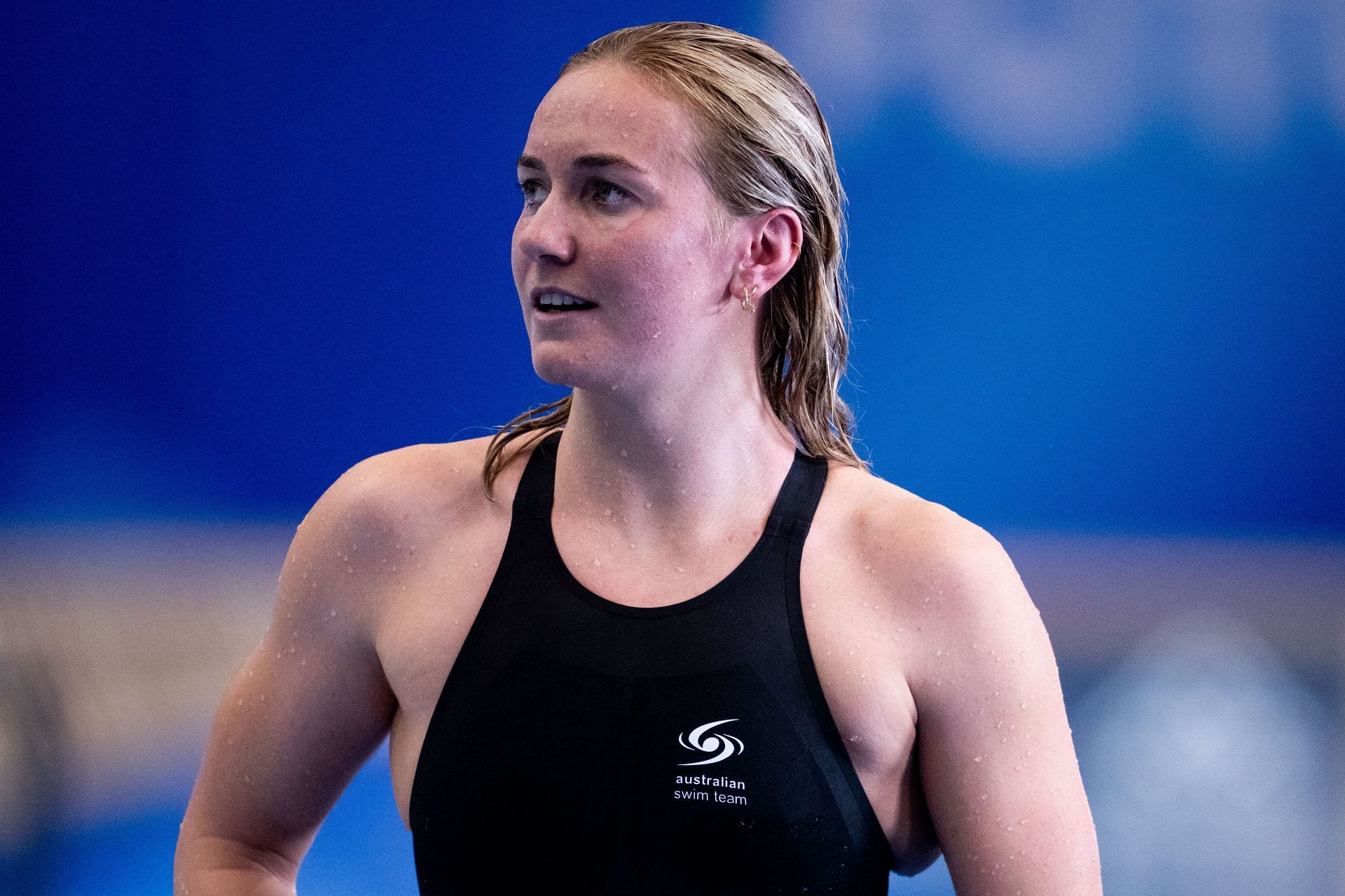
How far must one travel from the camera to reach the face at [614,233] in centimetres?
103

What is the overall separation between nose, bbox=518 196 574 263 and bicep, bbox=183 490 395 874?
0.33m

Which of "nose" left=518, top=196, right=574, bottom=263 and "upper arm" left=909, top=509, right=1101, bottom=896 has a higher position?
"nose" left=518, top=196, right=574, bottom=263

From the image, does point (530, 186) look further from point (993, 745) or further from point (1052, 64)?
point (1052, 64)

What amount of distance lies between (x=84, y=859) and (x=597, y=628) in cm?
126

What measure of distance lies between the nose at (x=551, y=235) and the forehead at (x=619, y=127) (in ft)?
0.13

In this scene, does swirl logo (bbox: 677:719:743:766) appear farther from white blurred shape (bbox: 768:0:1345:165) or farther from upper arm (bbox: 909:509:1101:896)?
white blurred shape (bbox: 768:0:1345:165)

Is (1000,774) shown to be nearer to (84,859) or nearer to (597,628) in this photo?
(597,628)

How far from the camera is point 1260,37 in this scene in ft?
7.08

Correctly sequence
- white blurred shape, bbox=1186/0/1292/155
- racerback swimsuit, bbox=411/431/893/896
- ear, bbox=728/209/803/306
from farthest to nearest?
1. white blurred shape, bbox=1186/0/1292/155
2. ear, bbox=728/209/803/306
3. racerback swimsuit, bbox=411/431/893/896

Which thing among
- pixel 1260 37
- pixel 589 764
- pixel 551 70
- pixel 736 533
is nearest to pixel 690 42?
pixel 736 533

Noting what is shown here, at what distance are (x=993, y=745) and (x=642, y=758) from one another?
0.29 metres

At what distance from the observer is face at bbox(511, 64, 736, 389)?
3.38 feet

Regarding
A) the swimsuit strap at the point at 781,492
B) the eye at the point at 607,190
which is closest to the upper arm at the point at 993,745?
the swimsuit strap at the point at 781,492

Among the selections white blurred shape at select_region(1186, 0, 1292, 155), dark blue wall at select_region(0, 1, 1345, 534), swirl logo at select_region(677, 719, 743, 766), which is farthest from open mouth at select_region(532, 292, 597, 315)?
white blurred shape at select_region(1186, 0, 1292, 155)
